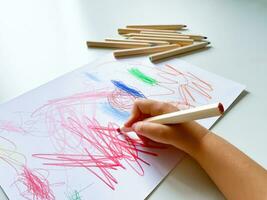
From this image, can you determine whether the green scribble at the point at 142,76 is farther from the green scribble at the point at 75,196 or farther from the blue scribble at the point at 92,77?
the green scribble at the point at 75,196

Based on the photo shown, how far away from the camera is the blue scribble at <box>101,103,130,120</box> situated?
41 centimetres

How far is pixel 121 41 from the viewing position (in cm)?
60

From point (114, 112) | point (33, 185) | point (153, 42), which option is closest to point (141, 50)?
point (153, 42)

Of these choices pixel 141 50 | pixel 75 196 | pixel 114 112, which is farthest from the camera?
pixel 141 50

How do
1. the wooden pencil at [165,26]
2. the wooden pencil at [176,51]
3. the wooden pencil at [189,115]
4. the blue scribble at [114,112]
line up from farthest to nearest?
the wooden pencil at [165,26], the wooden pencil at [176,51], the blue scribble at [114,112], the wooden pencil at [189,115]

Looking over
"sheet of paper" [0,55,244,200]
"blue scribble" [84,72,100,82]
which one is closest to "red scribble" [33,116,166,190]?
"sheet of paper" [0,55,244,200]

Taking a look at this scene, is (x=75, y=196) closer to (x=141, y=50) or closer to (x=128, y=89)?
(x=128, y=89)

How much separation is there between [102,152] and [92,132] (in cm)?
4

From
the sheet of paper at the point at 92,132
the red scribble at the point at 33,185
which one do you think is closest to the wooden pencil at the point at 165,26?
the sheet of paper at the point at 92,132

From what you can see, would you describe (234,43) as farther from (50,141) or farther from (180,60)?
(50,141)

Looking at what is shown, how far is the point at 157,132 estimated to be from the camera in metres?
0.36

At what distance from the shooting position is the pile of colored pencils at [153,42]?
1.85ft

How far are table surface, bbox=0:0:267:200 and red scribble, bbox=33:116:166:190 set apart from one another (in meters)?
0.05

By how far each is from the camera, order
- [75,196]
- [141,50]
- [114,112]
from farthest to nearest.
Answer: [141,50]
[114,112]
[75,196]
